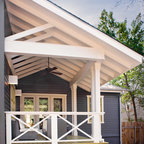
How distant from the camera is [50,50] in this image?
677 cm

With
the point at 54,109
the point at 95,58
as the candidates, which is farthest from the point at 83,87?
the point at 95,58

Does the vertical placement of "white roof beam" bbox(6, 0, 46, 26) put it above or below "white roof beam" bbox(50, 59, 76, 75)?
above

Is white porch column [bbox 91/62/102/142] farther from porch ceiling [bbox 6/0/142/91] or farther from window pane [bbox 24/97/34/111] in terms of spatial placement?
window pane [bbox 24/97/34/111]

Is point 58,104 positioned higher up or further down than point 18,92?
further down

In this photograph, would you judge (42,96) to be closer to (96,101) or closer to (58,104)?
(58,104)

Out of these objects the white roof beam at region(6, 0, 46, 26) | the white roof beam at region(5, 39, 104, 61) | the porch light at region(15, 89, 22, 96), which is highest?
the white roof beam at region(6, 0, 46, 26)

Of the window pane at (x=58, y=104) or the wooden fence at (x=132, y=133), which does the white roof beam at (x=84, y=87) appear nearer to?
the window pane at (x=58, y=104)

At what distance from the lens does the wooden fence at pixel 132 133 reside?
1434 centimetres

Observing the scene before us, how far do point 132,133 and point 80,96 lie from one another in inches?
151

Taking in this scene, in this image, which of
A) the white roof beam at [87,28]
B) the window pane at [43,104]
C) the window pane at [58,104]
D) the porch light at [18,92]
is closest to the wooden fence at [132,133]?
the window pane at [58,104]

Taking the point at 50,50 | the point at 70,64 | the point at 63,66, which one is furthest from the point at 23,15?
the point at 63,66

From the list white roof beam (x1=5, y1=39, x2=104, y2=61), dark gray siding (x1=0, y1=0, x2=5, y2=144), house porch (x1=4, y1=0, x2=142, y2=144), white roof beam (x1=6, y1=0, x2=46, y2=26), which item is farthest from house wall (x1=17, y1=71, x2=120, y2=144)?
dark gray siding (x1=0, y1=0, x2=5, y2=144)

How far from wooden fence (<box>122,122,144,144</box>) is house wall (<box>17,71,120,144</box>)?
18.0 inches

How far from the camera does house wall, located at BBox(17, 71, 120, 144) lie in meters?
12.4
